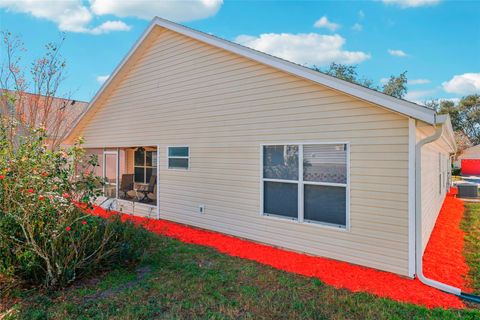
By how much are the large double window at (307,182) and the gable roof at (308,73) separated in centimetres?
101

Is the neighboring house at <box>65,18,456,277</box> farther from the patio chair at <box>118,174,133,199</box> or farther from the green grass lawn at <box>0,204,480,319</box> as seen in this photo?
the green grass lawn at <box>0,204,480,319</box>

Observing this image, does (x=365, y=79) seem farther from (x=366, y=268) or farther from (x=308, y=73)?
(x=366, y=268)

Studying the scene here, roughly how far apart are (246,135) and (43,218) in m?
4.20

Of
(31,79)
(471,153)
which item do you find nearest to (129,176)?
(31,79)

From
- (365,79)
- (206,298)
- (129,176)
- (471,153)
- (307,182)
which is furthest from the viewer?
(471,153)

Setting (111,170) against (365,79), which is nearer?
(111,170)

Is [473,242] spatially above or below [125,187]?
below

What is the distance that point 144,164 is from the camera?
1178 centimetres

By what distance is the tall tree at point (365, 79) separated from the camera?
24.1 metres

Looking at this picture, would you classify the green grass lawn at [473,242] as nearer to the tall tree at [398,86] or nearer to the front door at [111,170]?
the front door at [111,170]

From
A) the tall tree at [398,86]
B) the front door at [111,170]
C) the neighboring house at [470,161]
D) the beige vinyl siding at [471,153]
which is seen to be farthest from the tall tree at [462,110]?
the front door at [111,170]

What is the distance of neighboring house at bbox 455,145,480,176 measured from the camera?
3173cm

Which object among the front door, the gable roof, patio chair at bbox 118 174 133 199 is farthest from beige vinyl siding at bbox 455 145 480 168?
the front door

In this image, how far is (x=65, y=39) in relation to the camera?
11.7 metres
